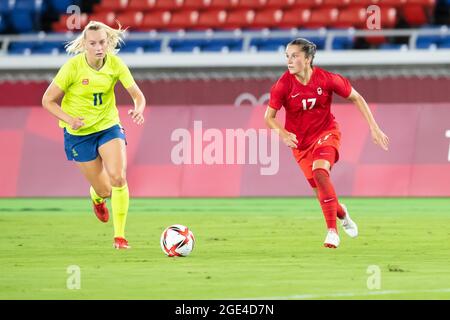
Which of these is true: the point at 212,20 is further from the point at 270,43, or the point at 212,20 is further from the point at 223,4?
the point at 270,43

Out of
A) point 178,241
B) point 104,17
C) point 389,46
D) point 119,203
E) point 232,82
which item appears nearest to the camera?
point 178,241

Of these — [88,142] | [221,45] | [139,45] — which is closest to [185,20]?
[139,45]

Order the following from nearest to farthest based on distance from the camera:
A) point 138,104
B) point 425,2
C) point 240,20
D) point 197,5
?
point 138,104 < point 425,2 < point 240,20 < point 197,5

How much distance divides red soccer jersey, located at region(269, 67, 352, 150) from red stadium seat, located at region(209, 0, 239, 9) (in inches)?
624

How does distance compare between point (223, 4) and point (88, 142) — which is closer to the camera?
point (88, 142)

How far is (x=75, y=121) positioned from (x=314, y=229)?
4.33 metres

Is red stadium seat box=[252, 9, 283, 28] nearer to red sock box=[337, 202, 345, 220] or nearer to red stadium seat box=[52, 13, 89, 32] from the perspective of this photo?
red stadium seat box=[52, 13, 89, 32]

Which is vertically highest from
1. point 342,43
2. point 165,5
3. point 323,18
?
point 165,5

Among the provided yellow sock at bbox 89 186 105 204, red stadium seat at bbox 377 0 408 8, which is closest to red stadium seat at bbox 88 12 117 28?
red stadium seat at bbox 377 0 408 8

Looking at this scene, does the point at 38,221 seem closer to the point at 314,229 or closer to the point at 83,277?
the point at 314,229

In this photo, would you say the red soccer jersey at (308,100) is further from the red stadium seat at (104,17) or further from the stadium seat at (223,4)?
the red stadium seat at (104,17)

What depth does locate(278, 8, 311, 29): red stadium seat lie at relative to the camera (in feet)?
93.9

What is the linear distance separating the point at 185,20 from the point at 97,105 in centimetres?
1594

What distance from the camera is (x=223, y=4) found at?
29672 millimetres
